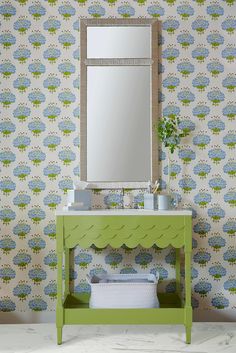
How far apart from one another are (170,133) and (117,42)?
2.53 ft

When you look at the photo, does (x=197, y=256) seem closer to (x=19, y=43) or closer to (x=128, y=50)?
(x=128, y=50)

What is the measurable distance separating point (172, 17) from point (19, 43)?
1.14 metres

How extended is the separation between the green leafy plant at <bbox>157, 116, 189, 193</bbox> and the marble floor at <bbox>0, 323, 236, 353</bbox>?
99 cm

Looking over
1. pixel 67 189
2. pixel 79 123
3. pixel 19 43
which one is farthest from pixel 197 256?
pixel 19 43

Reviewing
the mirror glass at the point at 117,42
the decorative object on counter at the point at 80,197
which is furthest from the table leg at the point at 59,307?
the mirror glass at the point at 117,42

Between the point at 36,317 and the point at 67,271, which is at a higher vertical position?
the point at 67,271

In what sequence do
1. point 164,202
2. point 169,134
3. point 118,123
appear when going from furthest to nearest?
point 118,123
point 169,134
point 164,202

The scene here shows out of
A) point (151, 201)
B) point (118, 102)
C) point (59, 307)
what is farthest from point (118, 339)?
point (118, 102)

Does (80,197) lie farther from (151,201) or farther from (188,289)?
(188,289)

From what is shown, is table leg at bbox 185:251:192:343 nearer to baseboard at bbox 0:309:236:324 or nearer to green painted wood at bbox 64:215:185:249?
green painted wood at bbox 64:215:185:249

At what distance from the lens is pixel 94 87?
11.0ft

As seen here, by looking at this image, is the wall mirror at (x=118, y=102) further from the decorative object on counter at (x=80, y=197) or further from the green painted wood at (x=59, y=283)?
the green painted wood at (x=59, y=283)

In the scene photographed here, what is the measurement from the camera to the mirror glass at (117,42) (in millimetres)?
3367

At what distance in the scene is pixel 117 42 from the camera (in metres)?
3.37
